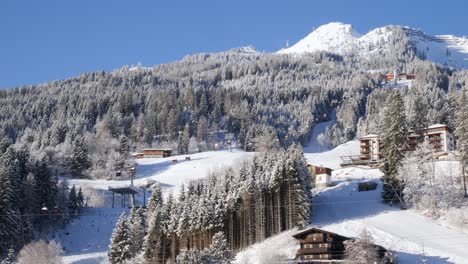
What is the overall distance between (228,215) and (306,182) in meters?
11.6

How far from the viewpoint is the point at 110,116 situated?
606ft

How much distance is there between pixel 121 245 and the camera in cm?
6956

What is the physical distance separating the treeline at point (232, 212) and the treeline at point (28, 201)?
1410cm

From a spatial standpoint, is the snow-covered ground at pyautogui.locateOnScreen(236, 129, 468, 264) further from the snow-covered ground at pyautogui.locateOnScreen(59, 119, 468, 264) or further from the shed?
the shed

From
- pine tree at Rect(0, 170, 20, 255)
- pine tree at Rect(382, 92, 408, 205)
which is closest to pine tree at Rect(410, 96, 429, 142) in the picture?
pine tree at Rect(382, 92, 408, 205)

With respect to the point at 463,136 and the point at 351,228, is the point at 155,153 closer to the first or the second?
the point at 463,136

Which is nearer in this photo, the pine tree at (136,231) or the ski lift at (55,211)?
the pine tree at (136,231)

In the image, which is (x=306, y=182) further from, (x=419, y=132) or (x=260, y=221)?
(x=419, y=132)

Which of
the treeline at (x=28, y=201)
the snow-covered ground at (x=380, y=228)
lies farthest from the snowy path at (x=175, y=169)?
the snow-covered ground at (x=380, y=228)

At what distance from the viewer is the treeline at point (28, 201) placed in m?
74.9

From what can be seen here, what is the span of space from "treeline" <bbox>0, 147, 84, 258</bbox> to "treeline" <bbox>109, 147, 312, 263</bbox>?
14095 mm

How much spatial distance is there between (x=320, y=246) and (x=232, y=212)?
14.0 m

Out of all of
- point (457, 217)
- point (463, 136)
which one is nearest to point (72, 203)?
point (457, 217)

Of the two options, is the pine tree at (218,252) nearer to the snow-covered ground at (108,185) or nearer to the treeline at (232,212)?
the treeline at (232,212)
